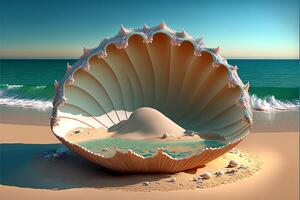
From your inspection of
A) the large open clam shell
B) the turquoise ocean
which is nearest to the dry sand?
the large open clam shell

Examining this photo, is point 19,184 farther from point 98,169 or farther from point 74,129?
point 74,129

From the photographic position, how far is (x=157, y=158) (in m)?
5.69

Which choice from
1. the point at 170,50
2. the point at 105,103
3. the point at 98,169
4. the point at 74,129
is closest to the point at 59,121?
the point at 74,129

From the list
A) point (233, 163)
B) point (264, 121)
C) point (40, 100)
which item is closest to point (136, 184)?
point (233, 163)

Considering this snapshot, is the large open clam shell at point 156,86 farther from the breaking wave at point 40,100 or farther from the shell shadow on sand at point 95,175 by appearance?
the breaking wave at point 40,100

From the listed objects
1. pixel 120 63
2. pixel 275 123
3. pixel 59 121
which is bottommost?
pixel 275 123

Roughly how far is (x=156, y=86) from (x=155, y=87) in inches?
1.3

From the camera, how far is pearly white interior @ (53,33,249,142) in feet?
26.4

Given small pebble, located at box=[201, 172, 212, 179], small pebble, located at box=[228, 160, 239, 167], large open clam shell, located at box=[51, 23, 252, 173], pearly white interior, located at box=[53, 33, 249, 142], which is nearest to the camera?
A: small pebble, located at box=[201, 172, 212, 179]

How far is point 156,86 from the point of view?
9008 millimetres

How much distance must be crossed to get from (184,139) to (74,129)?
197 centimetres

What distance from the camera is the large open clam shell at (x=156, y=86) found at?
7.15m

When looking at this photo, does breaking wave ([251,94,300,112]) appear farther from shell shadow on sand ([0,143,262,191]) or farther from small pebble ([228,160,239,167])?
small pebble ([228,160,239,167])

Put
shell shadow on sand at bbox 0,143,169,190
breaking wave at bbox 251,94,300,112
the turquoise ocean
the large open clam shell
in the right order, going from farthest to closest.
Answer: the turquoise ocean → breaking wave at bbox 251,94,300,112 → the large open clam shell → shell shadow on sand at bbox 0,143,169,190
